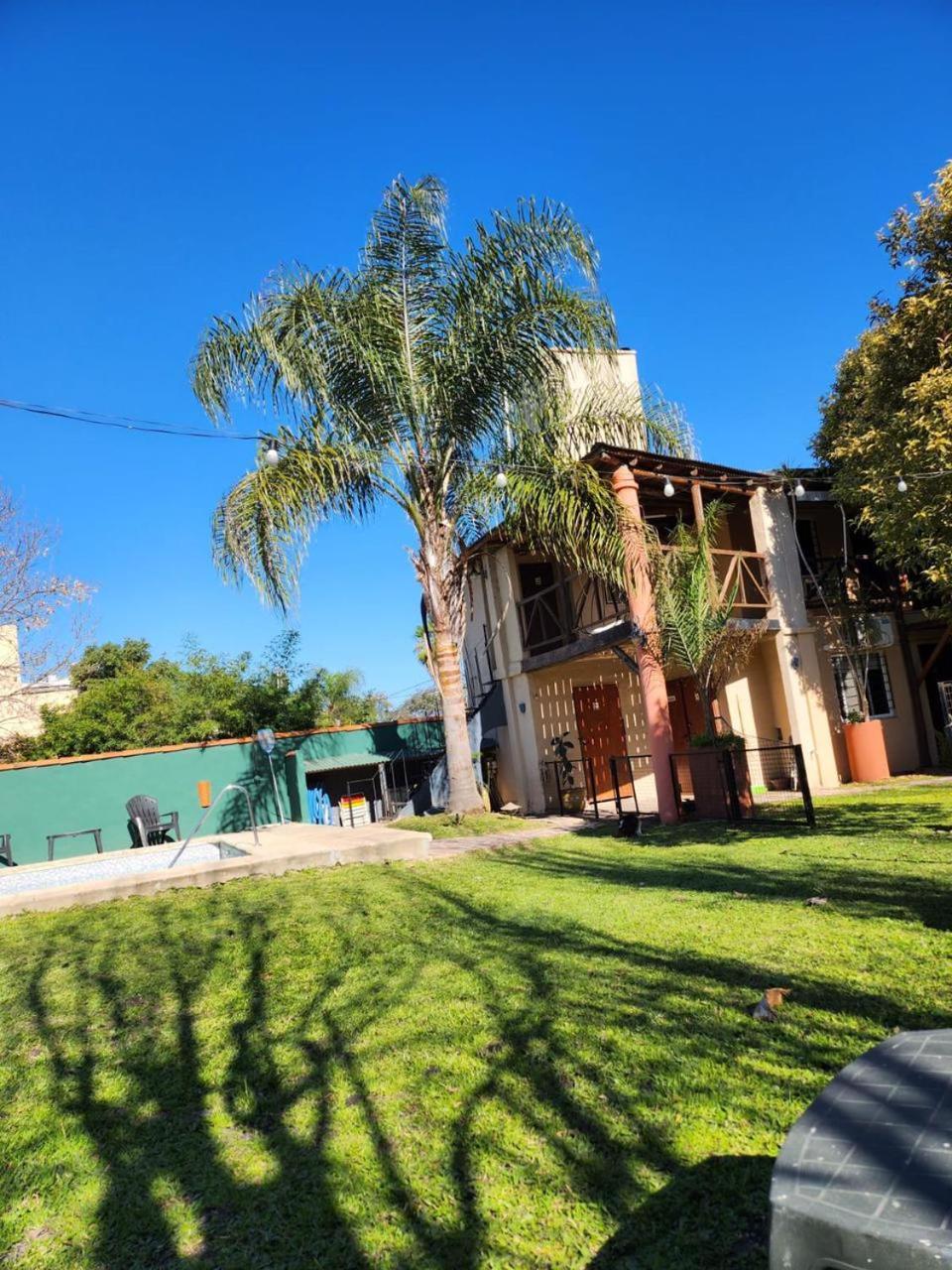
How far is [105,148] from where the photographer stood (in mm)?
9695

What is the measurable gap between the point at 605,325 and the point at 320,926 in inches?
352

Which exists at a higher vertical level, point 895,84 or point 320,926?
point 895,84

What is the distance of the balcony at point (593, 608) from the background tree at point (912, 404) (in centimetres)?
220

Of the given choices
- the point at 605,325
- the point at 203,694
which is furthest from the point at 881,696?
the point at 203,694

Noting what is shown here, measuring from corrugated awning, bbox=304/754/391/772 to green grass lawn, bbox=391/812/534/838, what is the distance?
151 inches

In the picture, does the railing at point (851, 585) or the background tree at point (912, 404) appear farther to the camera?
the railing at point (851, 585)

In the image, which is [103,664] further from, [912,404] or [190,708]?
[912,404]

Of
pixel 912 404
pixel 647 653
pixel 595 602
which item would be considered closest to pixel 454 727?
pixel 647 653

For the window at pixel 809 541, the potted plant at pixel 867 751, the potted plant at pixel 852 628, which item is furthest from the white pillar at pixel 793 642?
the window at pixel 809 541

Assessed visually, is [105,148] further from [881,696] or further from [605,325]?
[881,696]

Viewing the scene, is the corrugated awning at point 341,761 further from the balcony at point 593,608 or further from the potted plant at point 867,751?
the potted plant at point 867,751

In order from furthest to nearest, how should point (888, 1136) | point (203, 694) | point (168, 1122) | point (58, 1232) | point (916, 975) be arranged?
1. point (203, 694)
2. point (916, 975)
3. point (168, 1122)
4. point (58, 1232)
5. point (888, 1136)

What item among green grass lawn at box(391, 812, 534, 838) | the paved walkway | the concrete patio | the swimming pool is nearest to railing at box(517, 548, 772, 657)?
the paved walkway

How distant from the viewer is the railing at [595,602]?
45.0 ft
